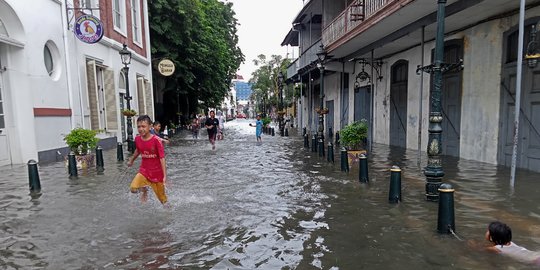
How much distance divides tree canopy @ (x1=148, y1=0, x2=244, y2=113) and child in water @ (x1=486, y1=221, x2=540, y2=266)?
2158 cm

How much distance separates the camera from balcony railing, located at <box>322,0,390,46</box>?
36.8ft

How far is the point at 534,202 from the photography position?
20.1 feet

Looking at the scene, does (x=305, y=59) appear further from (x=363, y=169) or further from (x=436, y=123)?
(x=436, y=123)

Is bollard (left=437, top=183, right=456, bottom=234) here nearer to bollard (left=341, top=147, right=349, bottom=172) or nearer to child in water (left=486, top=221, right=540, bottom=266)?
child in water (left=486, top=221, right=540, bottom=266)

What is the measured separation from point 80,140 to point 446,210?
9.51m

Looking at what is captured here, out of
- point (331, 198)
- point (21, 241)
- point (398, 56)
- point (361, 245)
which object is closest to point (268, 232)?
point (361, 245)

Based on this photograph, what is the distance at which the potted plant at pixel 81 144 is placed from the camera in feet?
33.5

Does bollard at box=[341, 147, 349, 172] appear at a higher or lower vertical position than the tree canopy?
lower

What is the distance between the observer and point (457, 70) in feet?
36.7

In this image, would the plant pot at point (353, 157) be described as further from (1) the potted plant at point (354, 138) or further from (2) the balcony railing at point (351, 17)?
(2) the balcony railing at point (351, 17)

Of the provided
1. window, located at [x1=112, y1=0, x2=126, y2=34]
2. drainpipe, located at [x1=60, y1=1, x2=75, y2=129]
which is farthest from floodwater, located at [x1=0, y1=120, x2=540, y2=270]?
window, located at [x1=112, y1=0, x2=126, y2=34]

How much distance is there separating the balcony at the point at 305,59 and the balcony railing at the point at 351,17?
7.39 feet

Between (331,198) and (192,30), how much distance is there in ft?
67.0


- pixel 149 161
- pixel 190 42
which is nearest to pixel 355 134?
pixel 149 161
